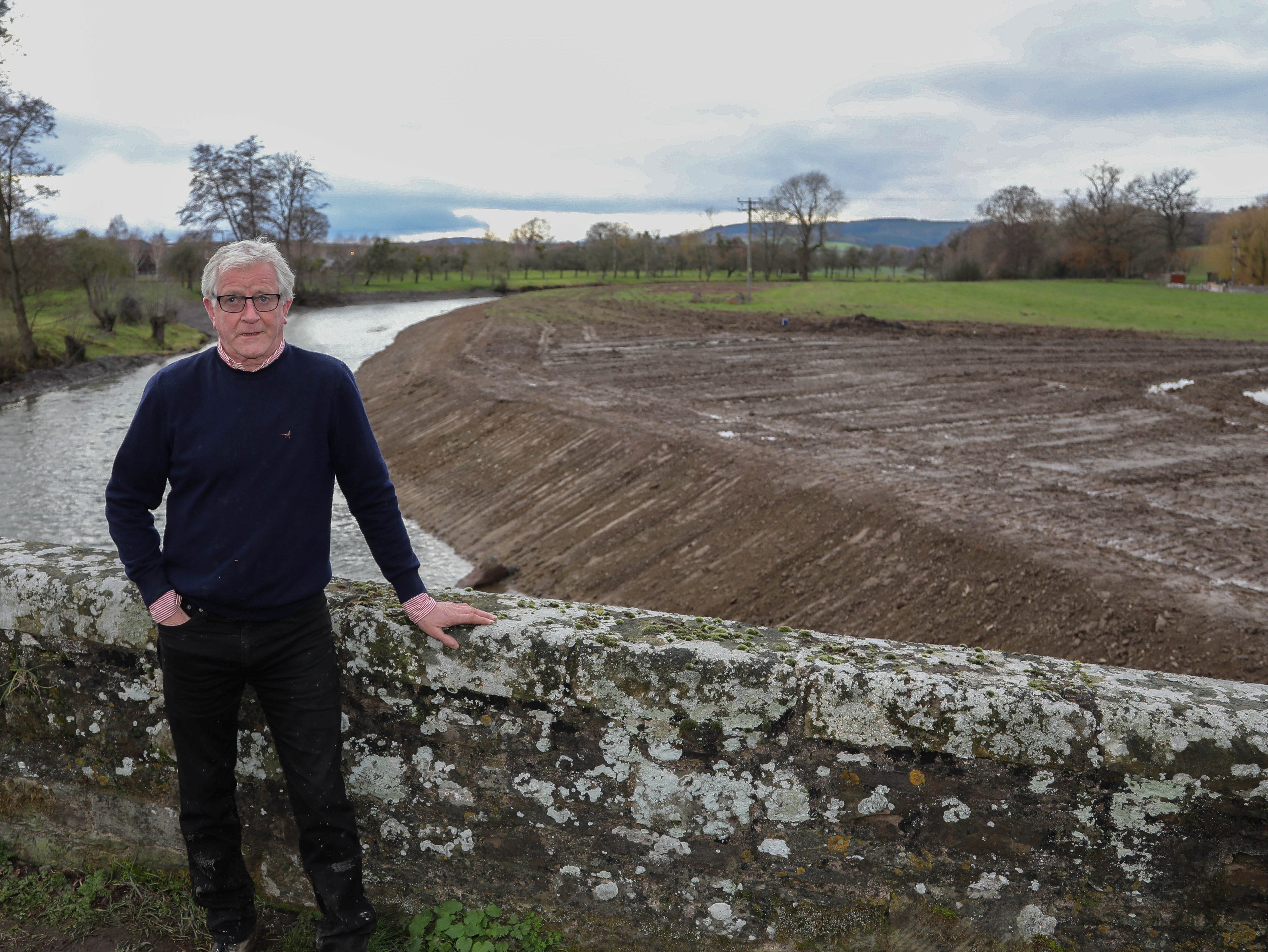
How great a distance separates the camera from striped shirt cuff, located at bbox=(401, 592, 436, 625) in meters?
Result: 2.77

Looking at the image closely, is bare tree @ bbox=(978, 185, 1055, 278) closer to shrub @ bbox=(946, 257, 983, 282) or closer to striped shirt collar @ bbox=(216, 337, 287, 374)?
shrub @ bbox=(946, 257, 983, 282)

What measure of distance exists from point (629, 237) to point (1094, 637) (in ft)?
404

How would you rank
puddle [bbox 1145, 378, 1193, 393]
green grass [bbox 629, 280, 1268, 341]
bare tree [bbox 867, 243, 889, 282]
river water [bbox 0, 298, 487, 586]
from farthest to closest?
bare tree [bbox 867, 243, 889, 282]
green grass [bbox 629, 280, 1268, 341]
puddle [bbox 1145, 378, 1193, 393]
river water [bbox 0, 298, 487, 586]

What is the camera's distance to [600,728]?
269 cm

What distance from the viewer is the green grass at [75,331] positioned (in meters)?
37.1

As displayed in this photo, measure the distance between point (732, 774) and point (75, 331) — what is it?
45.6 meters

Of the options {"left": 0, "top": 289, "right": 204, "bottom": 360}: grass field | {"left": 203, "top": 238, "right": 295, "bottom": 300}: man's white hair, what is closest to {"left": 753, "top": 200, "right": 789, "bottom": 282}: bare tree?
{"left": 0, "top": 289, "right": 204, "bottom": 360}: grass field

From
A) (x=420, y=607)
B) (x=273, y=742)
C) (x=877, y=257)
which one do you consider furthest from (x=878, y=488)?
(x=877, y=257)

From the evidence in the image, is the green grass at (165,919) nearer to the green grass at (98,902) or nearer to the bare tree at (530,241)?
the green grass at (98,902)

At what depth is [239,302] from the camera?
9.16ft

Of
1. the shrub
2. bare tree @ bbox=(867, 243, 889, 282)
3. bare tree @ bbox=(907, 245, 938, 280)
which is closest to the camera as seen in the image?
the shrub

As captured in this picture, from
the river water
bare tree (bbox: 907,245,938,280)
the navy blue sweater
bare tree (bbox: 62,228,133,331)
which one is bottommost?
the river water

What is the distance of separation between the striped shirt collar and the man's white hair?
0.16 metres

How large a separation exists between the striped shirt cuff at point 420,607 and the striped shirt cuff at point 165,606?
2.24 feet
